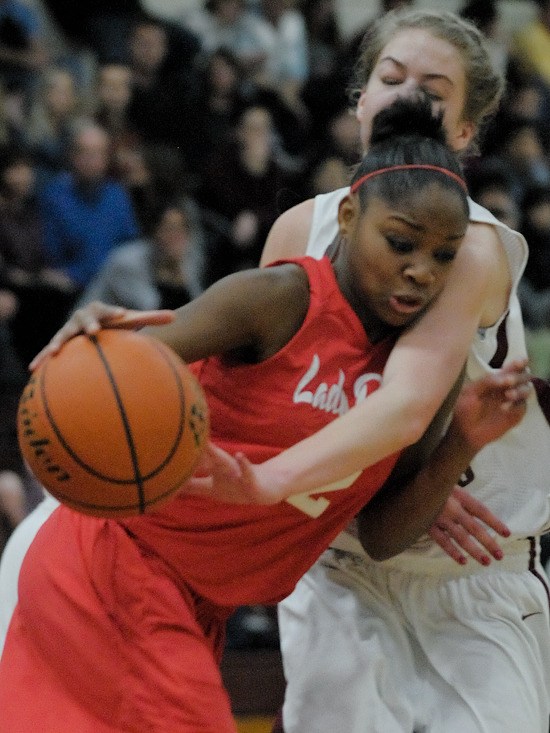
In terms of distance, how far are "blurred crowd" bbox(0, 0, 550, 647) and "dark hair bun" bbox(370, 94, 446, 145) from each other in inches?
129

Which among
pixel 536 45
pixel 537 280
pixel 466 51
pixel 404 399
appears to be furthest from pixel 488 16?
pixel 404 399

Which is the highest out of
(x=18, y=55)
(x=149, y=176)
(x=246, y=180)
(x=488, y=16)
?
(x=18, y=55)

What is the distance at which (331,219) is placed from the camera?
3.38 meters

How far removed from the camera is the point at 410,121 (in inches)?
120

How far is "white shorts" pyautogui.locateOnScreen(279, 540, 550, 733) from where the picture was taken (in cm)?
338

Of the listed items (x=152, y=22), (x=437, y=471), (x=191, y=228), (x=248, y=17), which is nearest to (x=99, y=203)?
(x=191, y=228)

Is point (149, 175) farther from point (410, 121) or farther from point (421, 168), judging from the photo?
point (421, 168)

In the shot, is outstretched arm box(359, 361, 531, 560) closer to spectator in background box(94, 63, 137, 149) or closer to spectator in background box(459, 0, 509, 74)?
spectator in background box(94, 63, 137, 149)

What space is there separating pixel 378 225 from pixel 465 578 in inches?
44.3

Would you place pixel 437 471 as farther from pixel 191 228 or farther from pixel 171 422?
pixel 191 228

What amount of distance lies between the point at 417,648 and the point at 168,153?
16.1ft

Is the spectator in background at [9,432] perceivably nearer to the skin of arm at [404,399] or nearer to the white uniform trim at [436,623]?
the white uniform trim at [436,623]

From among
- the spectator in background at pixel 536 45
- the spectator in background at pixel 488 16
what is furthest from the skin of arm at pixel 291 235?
the spectator in background at pixel 536 45

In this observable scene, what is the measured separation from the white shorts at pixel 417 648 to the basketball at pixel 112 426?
1.14 meters
